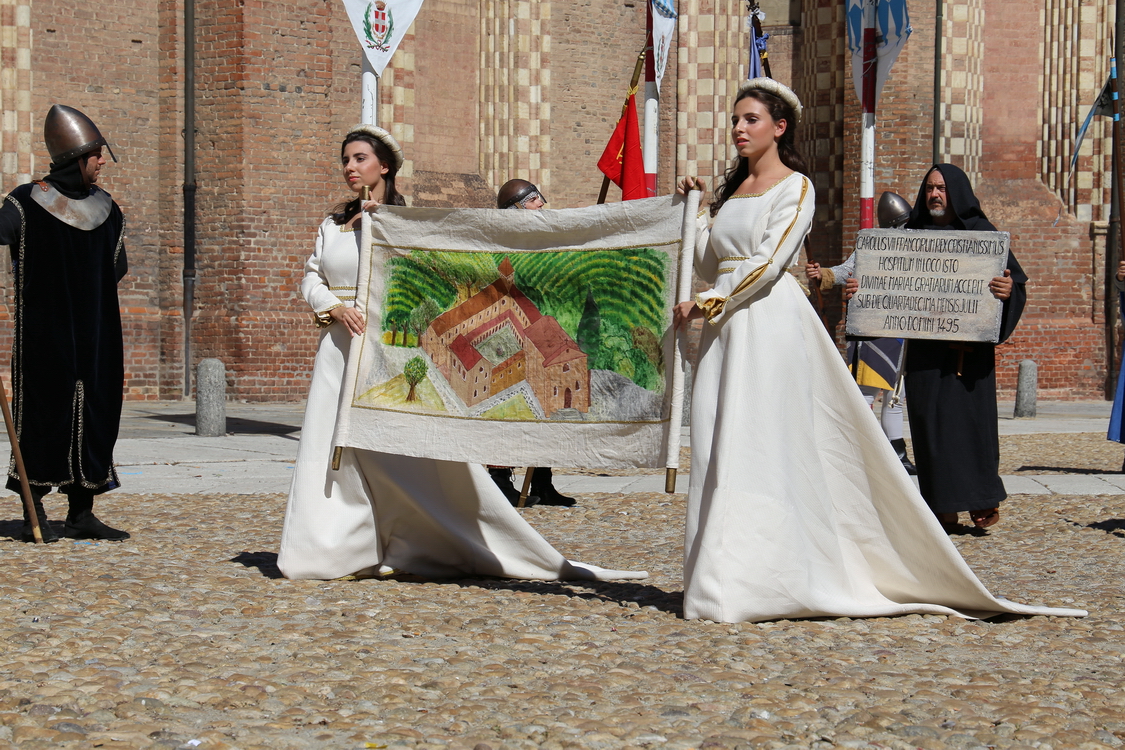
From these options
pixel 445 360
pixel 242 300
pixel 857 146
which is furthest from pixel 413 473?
pixel 857 146

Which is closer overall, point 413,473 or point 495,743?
point 495,743

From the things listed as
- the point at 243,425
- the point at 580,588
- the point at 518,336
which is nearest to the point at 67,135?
the point at 518,336

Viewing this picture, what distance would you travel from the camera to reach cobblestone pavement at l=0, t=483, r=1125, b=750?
3.04m

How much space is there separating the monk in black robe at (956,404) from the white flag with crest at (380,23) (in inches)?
208

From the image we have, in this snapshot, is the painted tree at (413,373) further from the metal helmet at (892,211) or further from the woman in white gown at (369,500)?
the metal helmet at (892,211)

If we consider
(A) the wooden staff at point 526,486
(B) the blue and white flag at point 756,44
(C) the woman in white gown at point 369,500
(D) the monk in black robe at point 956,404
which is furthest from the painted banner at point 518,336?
(B) the blue and white flag at point 756,44

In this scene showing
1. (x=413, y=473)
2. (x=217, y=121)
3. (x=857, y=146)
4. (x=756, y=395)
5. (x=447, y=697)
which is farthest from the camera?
(x=857, y=146)

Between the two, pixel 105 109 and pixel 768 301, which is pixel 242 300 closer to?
pixel 105 109

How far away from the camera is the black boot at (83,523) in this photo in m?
6.16

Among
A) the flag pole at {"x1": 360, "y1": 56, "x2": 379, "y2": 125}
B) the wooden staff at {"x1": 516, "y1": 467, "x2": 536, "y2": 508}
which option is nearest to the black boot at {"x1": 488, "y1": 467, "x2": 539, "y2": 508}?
the wooden staff at {"x1": 516, "y1": 467, "x2": 536, "y2": 508}

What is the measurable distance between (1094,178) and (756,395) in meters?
16.2

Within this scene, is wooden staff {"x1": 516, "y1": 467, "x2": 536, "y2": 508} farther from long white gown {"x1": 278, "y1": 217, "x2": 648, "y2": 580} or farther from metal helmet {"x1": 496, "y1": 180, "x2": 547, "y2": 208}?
long white gown {"x1": 278, "y1": 217, "x2": 648, "y2": 580}

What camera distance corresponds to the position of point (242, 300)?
15.7m

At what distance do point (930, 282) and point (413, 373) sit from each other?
2.85 meters
